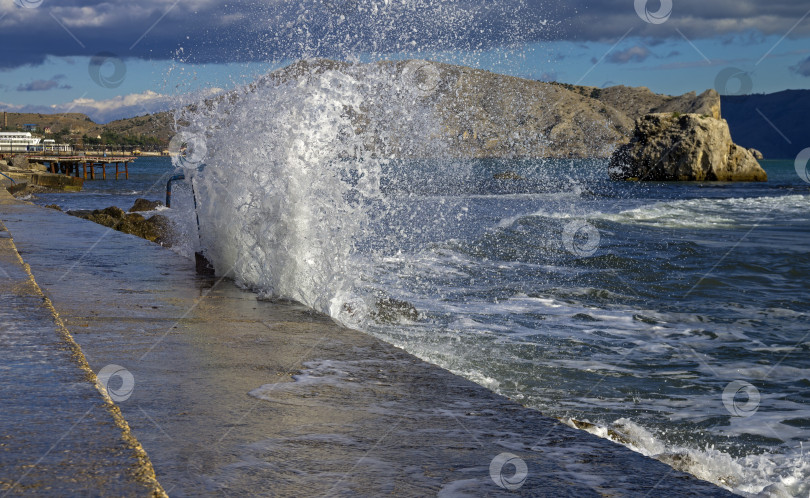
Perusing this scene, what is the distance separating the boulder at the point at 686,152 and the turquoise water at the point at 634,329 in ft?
161

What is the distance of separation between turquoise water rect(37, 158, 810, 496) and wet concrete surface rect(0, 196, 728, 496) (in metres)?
1.42

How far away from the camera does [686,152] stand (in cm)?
6706

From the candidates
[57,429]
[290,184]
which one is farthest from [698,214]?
[57,429]

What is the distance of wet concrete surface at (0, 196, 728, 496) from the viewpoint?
2270 mm

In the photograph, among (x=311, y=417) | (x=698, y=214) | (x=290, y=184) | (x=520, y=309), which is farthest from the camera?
(x=698, y=214)

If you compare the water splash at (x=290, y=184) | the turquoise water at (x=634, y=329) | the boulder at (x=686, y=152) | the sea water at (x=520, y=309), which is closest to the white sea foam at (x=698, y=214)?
the turquoise water at (x=634, y=329)

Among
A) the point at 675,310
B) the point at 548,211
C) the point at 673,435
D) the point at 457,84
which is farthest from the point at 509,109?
the point at 673,435

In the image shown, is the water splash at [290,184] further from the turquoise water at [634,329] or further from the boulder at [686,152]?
the boulder at [686,152]

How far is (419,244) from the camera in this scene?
16672mm

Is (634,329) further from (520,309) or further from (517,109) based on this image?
(517,109)

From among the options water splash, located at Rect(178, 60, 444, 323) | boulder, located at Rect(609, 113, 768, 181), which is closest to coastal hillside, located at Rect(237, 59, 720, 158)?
water splash, located at Rect(178, 60, 444, 323)

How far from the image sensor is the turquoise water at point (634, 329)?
202 inches

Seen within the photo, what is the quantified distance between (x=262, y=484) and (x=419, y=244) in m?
14.5

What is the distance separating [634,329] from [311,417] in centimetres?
642
